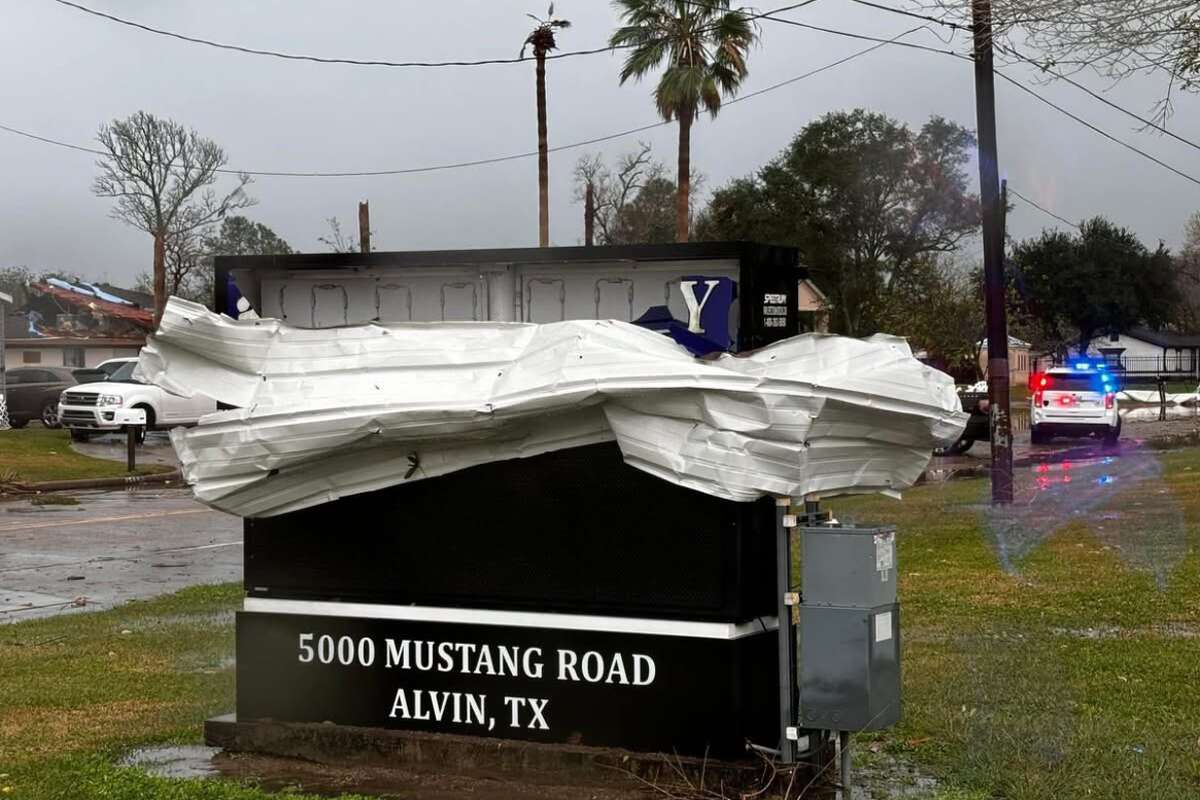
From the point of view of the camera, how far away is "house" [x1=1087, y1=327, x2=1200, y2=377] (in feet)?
326

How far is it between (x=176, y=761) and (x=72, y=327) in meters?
84.0

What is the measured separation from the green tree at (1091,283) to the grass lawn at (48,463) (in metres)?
51.7

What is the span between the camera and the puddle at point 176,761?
6578 millimetres

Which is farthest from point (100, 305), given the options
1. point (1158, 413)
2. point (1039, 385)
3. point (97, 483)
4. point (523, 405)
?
point (523, 405)

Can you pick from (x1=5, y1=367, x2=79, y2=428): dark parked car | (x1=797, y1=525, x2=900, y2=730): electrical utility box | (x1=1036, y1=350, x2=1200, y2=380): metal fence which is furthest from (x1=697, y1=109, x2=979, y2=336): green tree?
(x1=797, y1=525, x2=900, y2=730): electrical utility box

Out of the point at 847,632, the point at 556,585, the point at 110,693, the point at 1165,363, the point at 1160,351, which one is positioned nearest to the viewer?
the point at 847,632

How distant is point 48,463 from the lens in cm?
2780

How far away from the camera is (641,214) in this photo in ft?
222

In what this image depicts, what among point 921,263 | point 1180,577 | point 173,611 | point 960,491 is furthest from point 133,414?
point 921,263

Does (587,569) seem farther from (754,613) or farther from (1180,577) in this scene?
(1180,577)

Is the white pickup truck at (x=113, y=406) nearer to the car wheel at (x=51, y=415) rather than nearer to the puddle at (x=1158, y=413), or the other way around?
the car wheel at (x=51, y=415)

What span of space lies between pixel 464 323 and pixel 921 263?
5500cm

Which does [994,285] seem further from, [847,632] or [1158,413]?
[1158,413]

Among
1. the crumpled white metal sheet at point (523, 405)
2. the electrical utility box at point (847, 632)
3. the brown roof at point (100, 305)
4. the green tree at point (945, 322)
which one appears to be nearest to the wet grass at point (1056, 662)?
the electrical utility box at point (847, 632)
